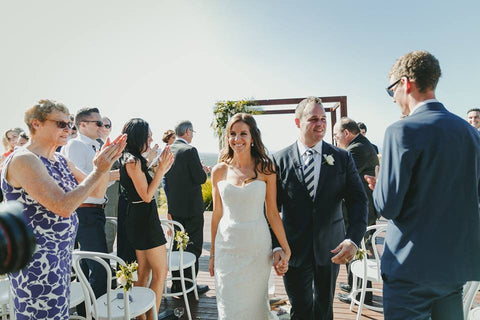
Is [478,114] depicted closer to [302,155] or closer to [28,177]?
[302,155]

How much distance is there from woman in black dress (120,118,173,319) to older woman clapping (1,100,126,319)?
2.40ft

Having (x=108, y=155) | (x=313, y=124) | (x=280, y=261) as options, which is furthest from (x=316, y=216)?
(x=108, y=155)

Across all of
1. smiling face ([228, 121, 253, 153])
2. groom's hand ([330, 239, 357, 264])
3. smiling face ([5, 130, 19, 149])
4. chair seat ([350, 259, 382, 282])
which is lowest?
chair seat ([350, 259, 382, 282])

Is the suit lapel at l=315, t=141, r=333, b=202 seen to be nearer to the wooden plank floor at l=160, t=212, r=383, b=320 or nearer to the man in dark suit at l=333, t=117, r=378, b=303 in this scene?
the man in dark suit at l=333, t=117, r=378, b=303

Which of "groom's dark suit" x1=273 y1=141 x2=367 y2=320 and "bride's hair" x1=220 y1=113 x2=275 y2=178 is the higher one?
"bride's hair" x1=220 y1=113 x2=275 y2=178

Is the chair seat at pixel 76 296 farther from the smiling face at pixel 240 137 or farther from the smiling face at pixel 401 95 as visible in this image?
the smiling face at pixel 401 95

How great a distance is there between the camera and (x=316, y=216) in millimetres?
2174

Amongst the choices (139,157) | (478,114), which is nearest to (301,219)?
(139,157)

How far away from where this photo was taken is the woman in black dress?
2674mm

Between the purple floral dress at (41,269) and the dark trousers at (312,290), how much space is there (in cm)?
168

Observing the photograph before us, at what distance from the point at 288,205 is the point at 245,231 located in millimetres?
419

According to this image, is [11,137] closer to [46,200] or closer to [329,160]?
[46,200]

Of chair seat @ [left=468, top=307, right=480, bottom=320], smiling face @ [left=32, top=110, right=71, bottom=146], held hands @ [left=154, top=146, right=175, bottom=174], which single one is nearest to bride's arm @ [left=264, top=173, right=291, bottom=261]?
held hands @ [left=154, top=146, right=175, bottom=174]

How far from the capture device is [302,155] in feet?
7.73
